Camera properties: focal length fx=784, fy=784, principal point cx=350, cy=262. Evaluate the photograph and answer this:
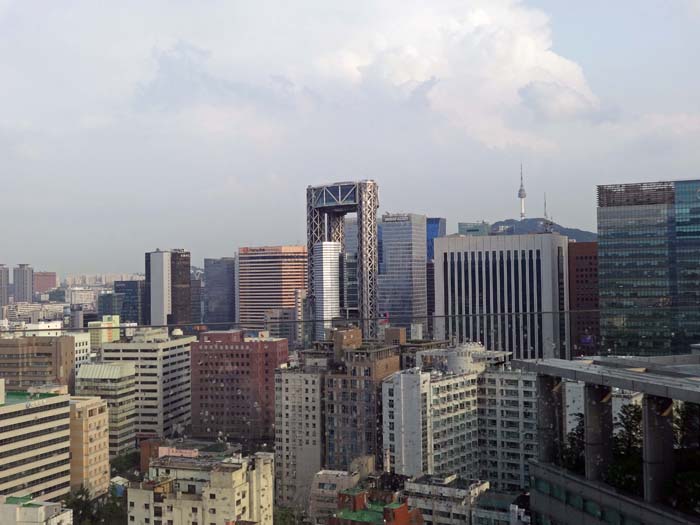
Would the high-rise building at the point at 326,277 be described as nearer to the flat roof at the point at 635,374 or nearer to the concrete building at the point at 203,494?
the concrete building at the point at 203,494

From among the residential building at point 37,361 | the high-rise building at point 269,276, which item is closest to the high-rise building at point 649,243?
the residential building at point 37,361

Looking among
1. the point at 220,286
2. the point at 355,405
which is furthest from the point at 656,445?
the point at 220,286

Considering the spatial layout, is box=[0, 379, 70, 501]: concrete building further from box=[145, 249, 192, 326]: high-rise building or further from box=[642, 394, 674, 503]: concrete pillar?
box=[145, 249, 192, 326]: high-rise building

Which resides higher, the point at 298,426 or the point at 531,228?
the point at 531,228

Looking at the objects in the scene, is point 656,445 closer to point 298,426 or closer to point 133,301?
point 298,426

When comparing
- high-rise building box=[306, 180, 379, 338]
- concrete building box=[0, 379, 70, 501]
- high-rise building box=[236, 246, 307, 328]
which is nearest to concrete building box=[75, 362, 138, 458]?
concrete building box=[0, 379, 70, 501]

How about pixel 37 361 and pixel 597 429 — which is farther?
pixel 37 361

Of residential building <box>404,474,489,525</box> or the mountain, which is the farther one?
the mountain
